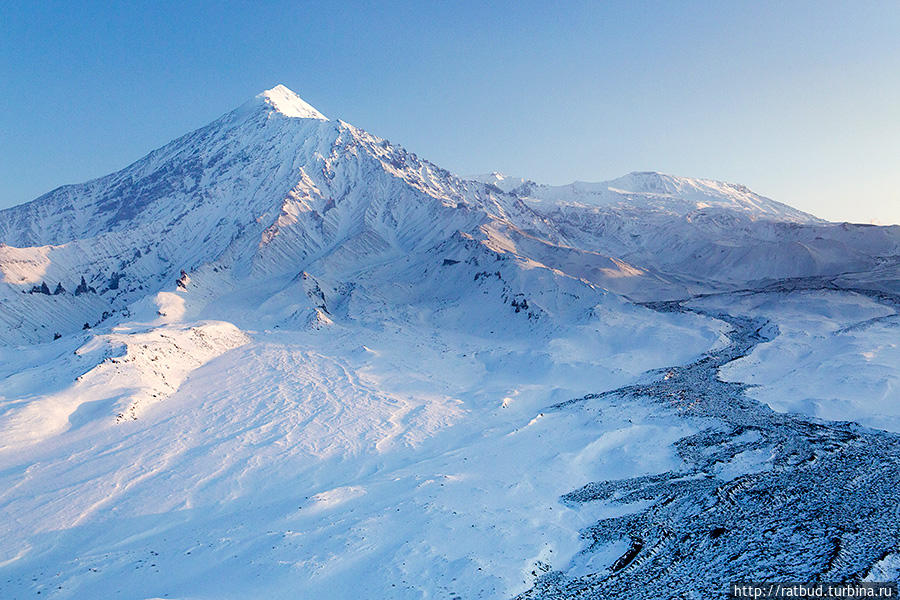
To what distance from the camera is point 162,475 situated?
96.5ft

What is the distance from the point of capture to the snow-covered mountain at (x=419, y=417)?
60.2ft

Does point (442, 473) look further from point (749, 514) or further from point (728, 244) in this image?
point (728, 244)

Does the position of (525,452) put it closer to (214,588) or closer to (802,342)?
(214,588)

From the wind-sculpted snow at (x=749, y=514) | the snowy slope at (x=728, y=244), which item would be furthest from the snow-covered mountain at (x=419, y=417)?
the snowy slope at (x=728, y=244)

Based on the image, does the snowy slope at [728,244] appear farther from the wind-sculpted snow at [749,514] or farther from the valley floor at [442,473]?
the wind-sculpted snow at [749,514]

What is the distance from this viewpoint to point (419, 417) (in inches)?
1559

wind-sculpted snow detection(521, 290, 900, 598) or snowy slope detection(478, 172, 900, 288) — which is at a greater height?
snowy slope detection(478, 172, 900, 288)

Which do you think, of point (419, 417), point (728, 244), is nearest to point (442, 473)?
point (419, 417)

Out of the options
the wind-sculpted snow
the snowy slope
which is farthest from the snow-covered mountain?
the snowy slope

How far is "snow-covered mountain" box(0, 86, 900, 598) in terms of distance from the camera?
18.3m

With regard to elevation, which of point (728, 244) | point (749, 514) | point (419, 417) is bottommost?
point (749, 514)

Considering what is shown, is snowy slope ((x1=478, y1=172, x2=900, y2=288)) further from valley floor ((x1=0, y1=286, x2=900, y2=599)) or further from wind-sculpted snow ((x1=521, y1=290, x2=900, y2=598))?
wind-sculpted snow ((x1=521, y1=290, x2=900, y2=598))

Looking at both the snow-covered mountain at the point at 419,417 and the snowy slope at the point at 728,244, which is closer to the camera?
the snow-covered mountain at the point at 419,417

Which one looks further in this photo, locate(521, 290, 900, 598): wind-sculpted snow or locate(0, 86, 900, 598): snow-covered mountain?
locate(0, 86, 900, 598): snow-covered mountain
